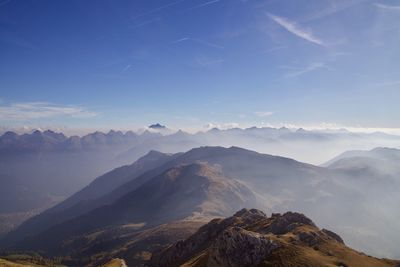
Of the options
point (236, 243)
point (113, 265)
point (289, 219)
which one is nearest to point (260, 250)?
point (236, 243)

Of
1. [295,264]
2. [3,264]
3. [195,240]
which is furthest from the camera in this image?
[195,240]

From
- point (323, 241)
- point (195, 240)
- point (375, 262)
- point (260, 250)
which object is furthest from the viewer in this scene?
point (195, 240)

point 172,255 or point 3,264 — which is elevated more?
point 3,264

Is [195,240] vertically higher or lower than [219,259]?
lower

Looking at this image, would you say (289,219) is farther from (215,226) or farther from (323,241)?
(215,226)

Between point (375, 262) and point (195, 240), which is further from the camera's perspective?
point (195, 240)

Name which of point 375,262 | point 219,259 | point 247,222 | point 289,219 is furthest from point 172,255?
point 375,262

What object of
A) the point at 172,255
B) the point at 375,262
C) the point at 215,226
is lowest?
the point at 172,255

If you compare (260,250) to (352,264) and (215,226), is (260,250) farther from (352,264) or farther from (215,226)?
(215,226)

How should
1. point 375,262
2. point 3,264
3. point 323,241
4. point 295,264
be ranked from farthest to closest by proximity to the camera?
1. point 3,264
2. point 323,241
3. point 375,262
4. point 295,264
